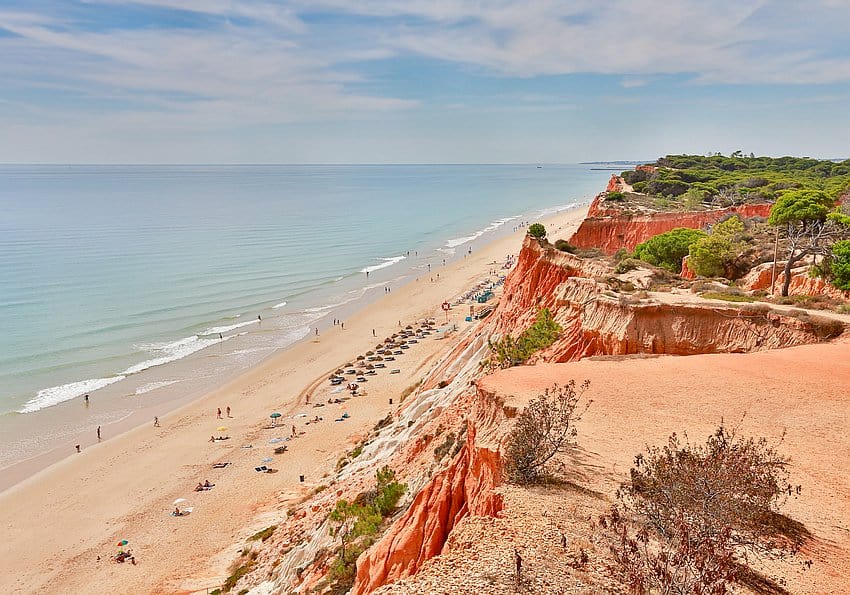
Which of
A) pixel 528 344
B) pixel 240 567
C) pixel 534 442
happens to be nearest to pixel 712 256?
pixel 528 344

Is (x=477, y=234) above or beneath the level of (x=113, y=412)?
above

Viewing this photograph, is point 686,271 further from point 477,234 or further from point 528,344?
point 477,234

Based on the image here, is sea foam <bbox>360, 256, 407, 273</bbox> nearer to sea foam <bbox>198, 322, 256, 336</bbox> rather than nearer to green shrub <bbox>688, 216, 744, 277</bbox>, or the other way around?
sea foam <bbox>198, 322, 256, 336</bbox>

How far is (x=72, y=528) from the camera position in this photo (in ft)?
84.5

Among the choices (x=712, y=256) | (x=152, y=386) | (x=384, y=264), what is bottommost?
(x=152, y=386)

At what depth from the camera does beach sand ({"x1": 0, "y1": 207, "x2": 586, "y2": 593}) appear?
22688mm

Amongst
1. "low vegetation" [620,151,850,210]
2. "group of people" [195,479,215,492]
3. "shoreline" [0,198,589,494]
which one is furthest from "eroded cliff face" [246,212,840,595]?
"low vegetation" [620,151,850,210]

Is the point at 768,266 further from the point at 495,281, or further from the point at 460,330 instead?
the point at 495,281

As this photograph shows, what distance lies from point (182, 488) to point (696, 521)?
89.1ft

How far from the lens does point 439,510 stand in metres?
12.8

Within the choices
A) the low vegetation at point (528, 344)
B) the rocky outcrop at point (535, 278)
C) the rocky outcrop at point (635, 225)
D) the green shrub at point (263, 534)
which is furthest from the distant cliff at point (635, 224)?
the green shrub at point (263, 534)

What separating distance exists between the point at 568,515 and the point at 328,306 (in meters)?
54.0

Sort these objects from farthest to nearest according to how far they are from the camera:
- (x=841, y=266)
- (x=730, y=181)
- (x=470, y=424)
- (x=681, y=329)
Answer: (x=730, y=181) < (x=841, y=266) < (x=681, y=329) < (x=470, y=424)

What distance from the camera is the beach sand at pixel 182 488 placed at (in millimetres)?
22688
